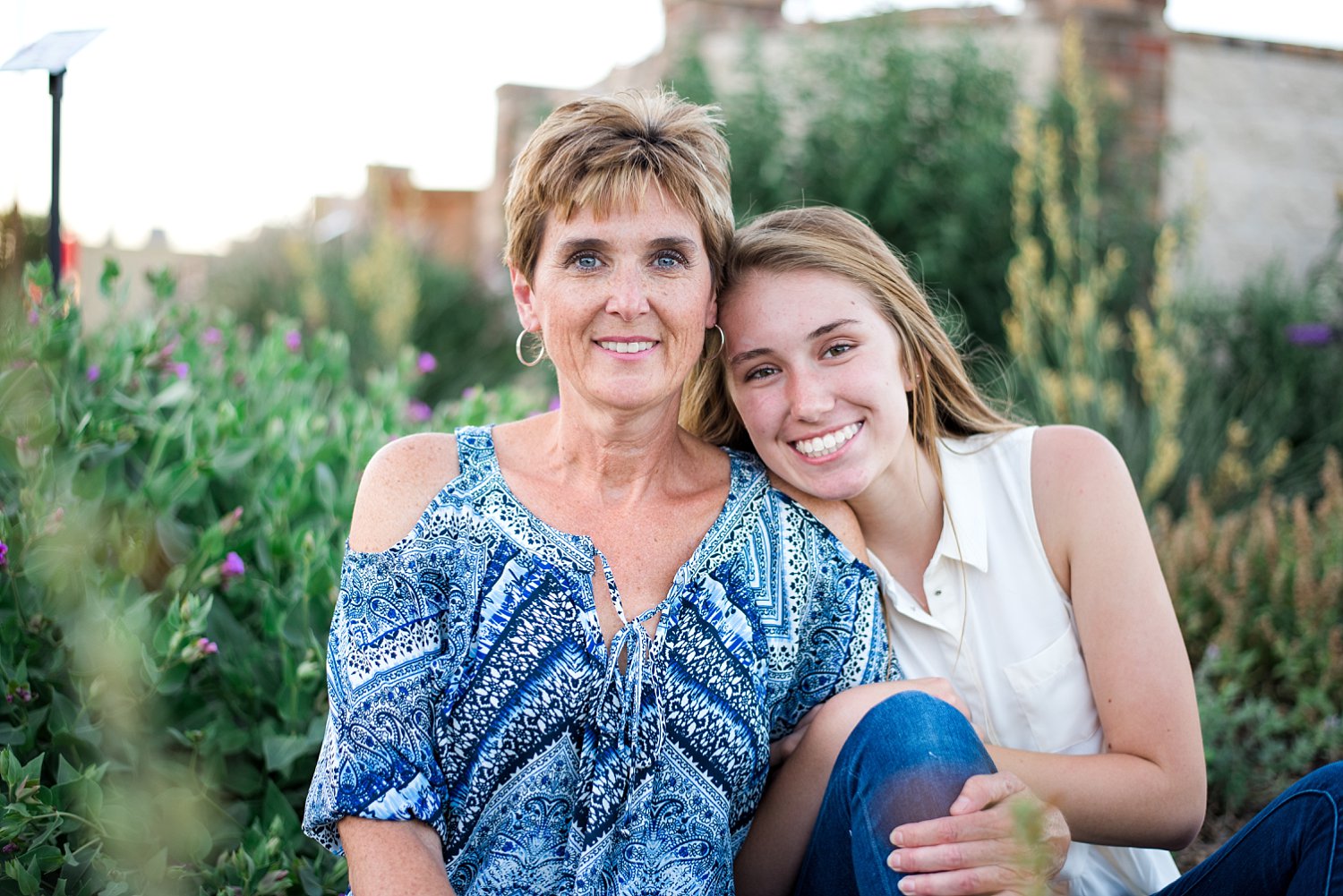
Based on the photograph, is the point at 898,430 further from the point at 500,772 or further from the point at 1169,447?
the point at 1169,447

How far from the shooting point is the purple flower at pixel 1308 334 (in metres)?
6.30

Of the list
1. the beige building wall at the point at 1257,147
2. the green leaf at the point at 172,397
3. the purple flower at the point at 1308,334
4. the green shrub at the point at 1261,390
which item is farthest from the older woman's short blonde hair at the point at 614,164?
the beige building wall at the point at 1257,147

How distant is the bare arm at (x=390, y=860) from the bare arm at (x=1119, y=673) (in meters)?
0.96

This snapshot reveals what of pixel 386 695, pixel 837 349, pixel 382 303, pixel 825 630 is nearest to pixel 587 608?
pixel 386 695

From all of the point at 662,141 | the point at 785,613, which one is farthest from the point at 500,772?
the point at 662,141

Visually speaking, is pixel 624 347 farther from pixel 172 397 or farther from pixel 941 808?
pixel 172 397

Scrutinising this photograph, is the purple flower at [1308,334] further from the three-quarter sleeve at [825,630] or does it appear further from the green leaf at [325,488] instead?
the green leaf at [325,488]

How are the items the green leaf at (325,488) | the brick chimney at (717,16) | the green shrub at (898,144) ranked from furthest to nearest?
1. the brick chimney at (717,16)
2. the green shrub at (898,144)
3. the green leaf at (325,488)

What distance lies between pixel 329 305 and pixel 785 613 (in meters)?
7.20

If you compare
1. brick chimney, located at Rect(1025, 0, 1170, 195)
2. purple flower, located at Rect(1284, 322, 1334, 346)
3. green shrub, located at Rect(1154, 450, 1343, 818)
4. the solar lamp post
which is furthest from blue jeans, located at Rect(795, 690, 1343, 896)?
brick chimney, located at Rect(1025, 0, 1170, 195)

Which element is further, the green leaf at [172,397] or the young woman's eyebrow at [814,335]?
the green leaf at [172,397]

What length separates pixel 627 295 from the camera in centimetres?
208

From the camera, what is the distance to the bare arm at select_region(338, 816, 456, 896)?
71.9 inches

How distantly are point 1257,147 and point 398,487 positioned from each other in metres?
7.85
